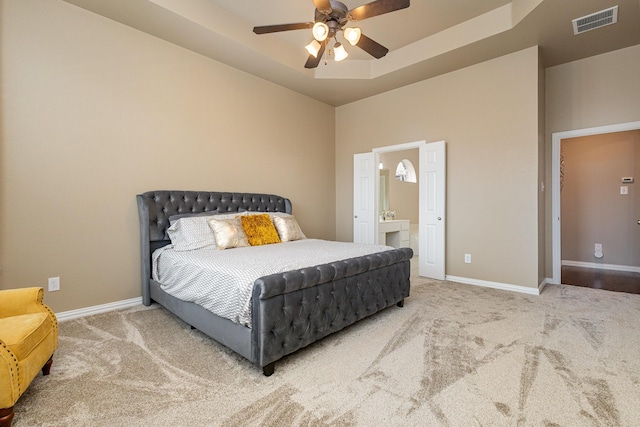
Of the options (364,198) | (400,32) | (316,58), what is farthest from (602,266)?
(316,58)

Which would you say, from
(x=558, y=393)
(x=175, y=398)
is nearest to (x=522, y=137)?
(x=558, y=393)

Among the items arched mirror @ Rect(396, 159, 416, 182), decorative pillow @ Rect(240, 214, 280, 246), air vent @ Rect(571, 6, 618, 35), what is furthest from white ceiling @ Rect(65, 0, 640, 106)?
arched mirror @ Rect(396, 159, 416, 182)

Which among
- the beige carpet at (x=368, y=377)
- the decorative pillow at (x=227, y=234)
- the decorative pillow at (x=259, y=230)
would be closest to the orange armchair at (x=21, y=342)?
the beige carpet at (x=368, y=377)

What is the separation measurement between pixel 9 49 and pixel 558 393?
15.7ft

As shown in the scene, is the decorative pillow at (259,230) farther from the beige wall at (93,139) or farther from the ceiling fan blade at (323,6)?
the ceiling fan blade at (323,6)

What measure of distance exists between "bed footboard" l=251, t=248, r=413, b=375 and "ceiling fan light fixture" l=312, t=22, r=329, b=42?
1.88 metres

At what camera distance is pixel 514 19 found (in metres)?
3.31

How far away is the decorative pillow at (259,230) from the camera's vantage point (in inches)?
136

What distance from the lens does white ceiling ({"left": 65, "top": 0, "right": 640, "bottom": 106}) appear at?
10.1ft

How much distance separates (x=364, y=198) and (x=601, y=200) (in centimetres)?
408

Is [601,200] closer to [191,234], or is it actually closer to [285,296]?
[285,296]

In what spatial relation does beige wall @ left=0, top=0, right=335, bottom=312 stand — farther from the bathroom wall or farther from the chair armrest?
the bathroom wall

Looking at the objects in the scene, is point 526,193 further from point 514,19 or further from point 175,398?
point 175,398

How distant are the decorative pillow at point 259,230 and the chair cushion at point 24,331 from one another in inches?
72.3
